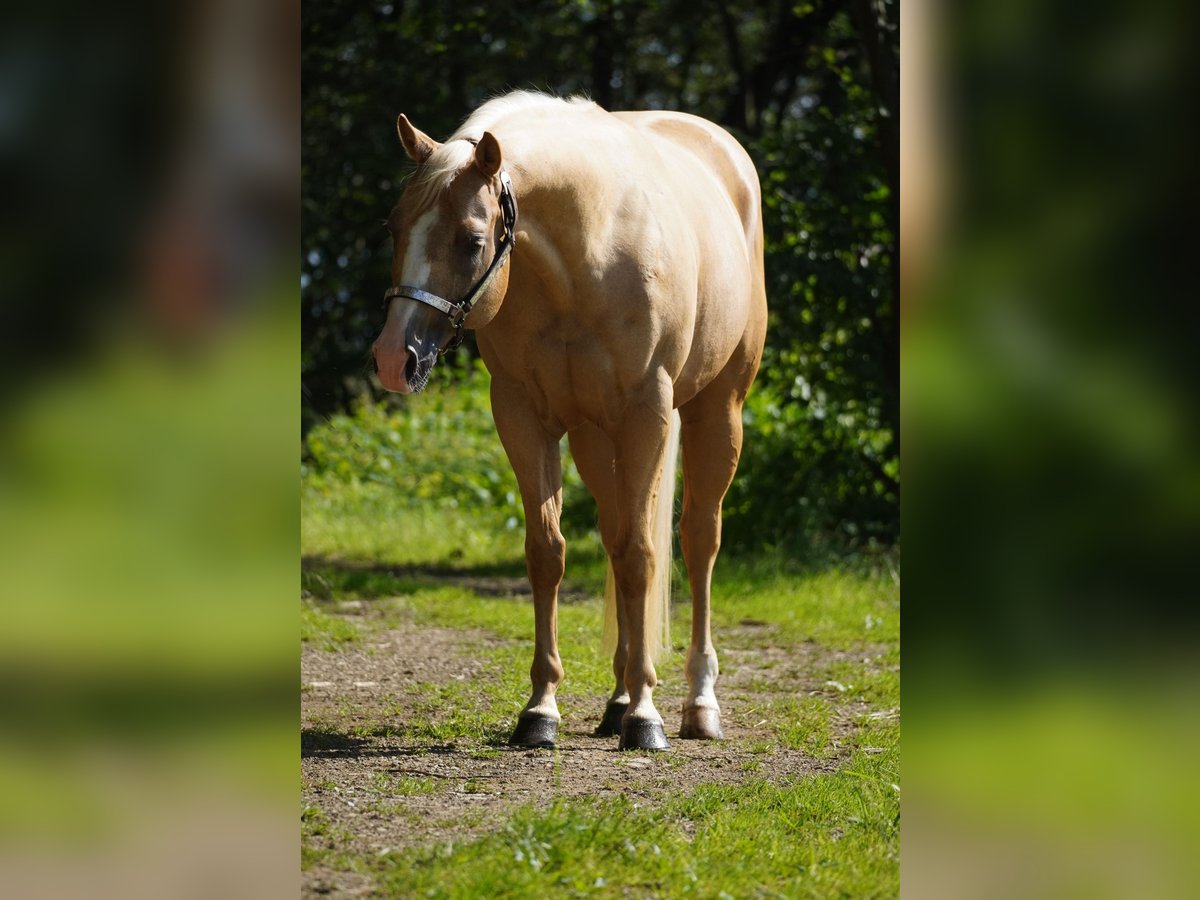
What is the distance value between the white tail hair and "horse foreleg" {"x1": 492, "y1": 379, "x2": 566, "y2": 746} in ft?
0.99

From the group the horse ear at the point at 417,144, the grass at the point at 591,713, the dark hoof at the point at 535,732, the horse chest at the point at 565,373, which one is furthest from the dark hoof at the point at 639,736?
the horse ear at the point at 417,144

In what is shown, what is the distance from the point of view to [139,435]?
1.95m

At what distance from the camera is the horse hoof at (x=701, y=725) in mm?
4715

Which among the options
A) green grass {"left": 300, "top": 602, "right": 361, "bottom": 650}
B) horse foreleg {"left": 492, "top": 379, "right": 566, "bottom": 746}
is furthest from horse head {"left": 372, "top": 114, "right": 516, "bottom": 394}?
green grass {"left": 300, "top": 602, "right": 361, "bottom": 650}

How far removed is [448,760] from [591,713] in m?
0.96

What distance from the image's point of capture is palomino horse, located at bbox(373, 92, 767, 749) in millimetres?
3773

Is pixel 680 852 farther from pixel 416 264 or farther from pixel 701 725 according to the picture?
pixel 416 264

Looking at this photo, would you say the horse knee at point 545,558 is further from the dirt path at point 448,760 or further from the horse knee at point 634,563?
the dirt path at point 448,760

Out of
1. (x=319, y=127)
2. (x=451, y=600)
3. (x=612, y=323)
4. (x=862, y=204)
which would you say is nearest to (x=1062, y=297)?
(x=612, y=323)

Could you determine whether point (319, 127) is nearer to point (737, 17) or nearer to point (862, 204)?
point (862, 204)

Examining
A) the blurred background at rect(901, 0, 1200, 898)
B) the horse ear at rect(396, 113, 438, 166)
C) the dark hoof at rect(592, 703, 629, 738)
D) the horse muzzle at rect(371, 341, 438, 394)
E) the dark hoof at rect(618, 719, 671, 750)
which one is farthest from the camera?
the dark hoof at rect(592, 703, 629, 738)

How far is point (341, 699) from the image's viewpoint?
5.30m

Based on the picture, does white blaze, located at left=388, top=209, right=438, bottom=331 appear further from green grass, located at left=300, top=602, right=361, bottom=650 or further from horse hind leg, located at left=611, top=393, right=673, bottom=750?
green grass, located at left=300, top=602, right=361, bottom=650

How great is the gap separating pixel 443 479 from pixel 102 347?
9730 millimetres
